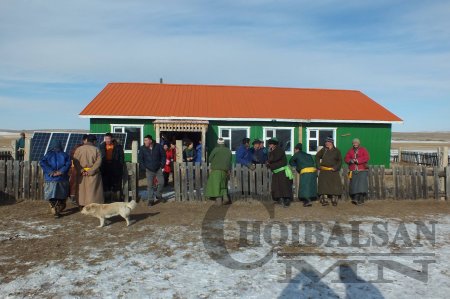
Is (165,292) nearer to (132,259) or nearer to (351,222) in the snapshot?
(132,259)

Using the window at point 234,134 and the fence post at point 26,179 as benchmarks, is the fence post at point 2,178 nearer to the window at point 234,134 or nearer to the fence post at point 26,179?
the fence post at point 26,179

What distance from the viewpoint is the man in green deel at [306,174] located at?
9.21 m

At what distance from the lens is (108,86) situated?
786 inches

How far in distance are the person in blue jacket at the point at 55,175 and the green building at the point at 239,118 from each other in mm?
7325

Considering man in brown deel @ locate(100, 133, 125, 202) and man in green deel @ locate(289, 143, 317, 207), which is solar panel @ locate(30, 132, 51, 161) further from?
man in green deel @ locate(289, 143, 317, 207)

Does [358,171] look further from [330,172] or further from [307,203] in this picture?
[307,203]

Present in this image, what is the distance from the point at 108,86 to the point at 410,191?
15.7 m

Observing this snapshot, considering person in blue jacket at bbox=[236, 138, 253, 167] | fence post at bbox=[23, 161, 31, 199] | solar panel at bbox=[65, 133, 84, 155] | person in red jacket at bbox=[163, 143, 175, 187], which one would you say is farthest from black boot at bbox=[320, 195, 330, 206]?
solar panel at bbox=[65, 133, 84, 155]

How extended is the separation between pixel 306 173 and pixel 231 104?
31.4 ft

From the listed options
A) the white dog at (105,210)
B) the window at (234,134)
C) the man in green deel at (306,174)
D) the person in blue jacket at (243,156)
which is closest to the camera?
the white dog at (105,210)

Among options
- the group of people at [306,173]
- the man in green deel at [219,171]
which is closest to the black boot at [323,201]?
the group of people at [306,173]

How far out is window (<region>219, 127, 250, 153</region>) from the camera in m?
16.7

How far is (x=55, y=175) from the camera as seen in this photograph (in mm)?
7820

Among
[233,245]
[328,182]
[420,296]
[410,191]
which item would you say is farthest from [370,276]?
[410,191]
